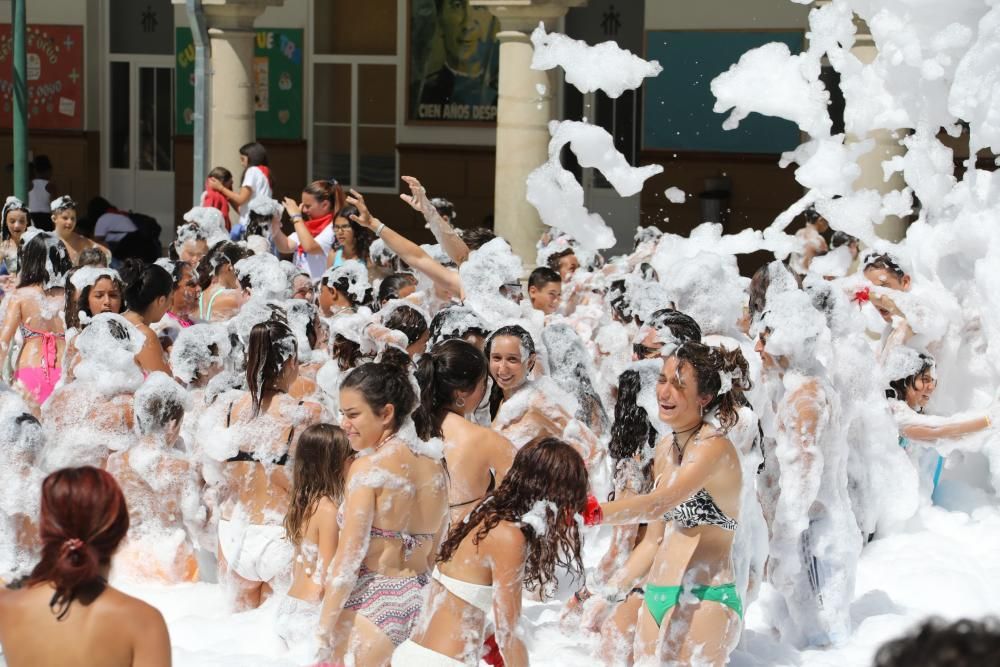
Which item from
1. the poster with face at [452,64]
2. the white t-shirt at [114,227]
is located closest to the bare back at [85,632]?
the white t-shirt at [114,227]

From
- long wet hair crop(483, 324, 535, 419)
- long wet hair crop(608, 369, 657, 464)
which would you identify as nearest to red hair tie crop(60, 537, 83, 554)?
long wet hair crop(483, 324, 535, 419)

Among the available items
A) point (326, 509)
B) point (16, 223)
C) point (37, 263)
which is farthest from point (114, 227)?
point (326, 509)

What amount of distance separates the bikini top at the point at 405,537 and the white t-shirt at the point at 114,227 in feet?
35.2

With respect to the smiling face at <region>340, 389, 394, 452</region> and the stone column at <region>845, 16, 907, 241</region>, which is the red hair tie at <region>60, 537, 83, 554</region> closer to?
the smiling face at <region>340, 389, 394, 452</region>

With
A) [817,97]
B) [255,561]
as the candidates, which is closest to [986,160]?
[817,97]

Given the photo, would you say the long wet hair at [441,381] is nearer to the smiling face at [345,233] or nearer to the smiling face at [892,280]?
the smiling face at [892,280]

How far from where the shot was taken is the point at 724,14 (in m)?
16.5

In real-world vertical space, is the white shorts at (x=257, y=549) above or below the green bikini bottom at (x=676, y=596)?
below

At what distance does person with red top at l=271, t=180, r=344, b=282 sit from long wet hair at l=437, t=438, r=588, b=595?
19.2 feet

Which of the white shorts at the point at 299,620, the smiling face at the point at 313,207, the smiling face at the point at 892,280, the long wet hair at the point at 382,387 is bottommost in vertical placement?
the white shorts at the point at 299,620

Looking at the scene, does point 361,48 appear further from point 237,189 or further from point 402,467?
point 402,467

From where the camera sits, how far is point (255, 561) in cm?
591

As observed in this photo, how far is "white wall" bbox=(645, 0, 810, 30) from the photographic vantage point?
16.3 metres

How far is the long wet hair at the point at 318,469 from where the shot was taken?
5.27m
